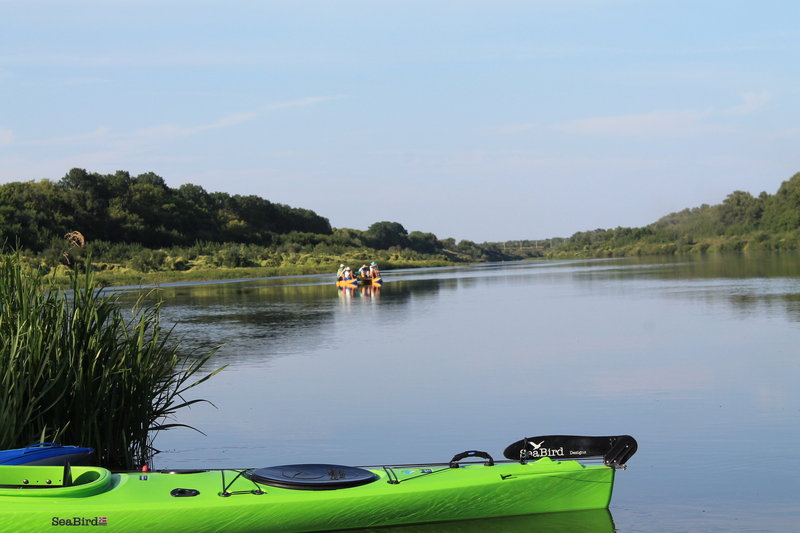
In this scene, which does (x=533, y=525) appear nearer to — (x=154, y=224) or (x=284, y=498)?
(x=284, y=498)

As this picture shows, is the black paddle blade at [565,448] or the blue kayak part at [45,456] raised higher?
the blue kayak part at [45,456]

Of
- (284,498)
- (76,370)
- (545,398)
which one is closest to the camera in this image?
(284,498)

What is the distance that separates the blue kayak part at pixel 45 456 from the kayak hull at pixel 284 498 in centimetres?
9

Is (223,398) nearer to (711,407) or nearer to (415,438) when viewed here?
(415,438)

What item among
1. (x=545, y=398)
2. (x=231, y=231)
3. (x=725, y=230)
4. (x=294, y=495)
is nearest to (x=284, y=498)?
(x=294, y=495)

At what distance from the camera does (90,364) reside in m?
8.24

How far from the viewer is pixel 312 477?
714cm

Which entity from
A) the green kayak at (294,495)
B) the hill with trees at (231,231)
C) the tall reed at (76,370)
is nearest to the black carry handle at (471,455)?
the green kayak at (294,495)

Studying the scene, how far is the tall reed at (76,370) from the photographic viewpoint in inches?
308

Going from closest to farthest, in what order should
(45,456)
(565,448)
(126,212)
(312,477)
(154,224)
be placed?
(45,456), (312,477), (565,448), (126,212), (154,224)

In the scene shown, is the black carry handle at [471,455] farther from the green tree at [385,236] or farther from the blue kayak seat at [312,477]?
the green tree at [385,236]

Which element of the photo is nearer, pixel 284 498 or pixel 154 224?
pixel 284 498

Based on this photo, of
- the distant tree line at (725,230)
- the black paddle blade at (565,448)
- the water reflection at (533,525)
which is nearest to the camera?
the water reflection at (533,525)

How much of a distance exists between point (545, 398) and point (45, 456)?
795 cm
